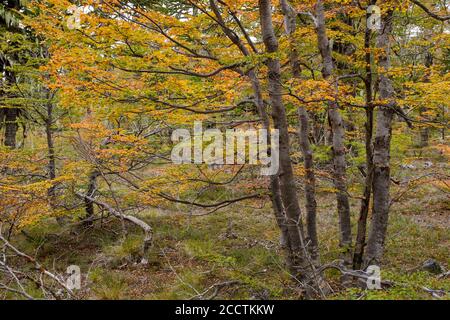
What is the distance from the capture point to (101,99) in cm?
602

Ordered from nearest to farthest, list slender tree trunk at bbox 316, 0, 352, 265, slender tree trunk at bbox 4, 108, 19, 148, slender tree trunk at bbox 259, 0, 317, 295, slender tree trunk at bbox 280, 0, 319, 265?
slender tree trunk at bbox 259, 0, 317, 295 < slender tree trunk at bbox 316, 0, 352, 265 < slender tree trunk at bbox 280, 0, 319, 265 < slender tree trunk at bbox 4, 108, 19, 148

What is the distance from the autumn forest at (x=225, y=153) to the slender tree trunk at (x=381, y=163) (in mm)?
27

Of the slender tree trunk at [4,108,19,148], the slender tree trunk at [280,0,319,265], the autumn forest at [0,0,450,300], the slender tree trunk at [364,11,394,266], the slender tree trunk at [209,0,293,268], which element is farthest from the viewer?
the slender tree trunk at [4,108,19,148]

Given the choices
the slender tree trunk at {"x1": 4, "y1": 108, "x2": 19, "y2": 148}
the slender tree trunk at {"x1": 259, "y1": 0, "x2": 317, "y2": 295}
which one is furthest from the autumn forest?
the slender tree trunk at {"x1": 4, "y1": 108, "x2": 19, "y2": 148}

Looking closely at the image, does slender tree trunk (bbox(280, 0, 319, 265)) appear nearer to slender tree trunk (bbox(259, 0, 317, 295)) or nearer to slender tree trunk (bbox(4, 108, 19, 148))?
slender tree trunk (bbox(259, 0, 317, 295))

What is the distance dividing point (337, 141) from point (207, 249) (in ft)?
14.9

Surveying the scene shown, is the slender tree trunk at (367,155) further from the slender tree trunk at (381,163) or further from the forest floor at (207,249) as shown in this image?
the forest floor at (207,249)

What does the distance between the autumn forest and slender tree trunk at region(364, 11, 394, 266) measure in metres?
0.03

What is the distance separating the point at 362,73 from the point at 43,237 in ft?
31.4

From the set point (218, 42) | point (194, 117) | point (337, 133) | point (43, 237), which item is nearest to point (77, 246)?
point (43, 237)

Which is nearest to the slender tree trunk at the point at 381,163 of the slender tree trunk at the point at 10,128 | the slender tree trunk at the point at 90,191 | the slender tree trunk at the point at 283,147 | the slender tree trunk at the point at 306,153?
the slender tree trunk at the point at 306,153

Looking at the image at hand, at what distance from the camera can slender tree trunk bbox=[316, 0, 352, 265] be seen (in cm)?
737

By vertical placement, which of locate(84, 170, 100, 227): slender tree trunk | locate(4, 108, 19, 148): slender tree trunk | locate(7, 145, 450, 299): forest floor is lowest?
locate(7, 145, 450, 299): forest floor
